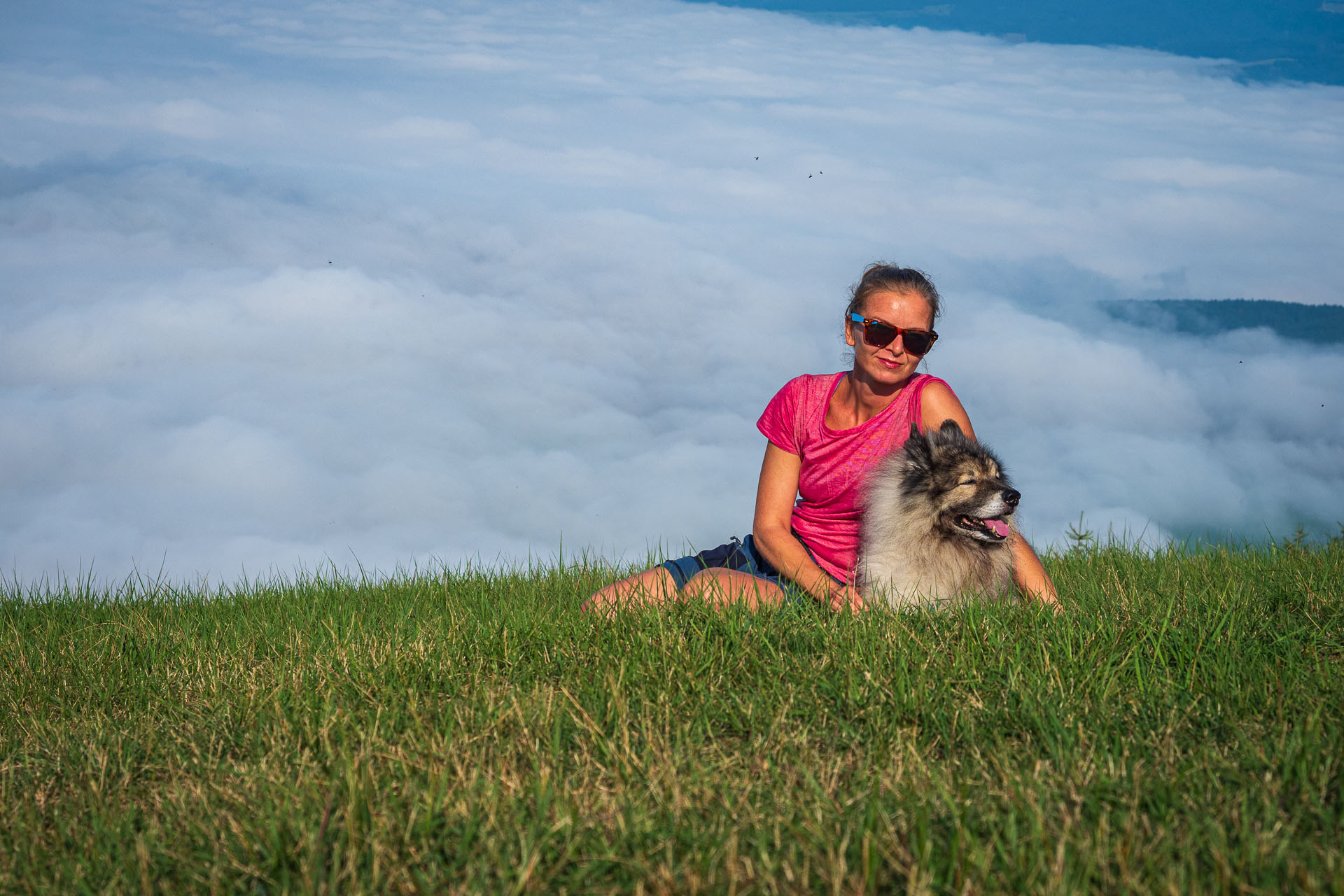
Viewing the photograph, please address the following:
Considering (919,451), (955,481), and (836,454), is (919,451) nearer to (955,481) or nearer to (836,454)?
(955,481)

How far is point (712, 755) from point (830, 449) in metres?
2.71

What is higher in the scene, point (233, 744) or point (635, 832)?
point (635, 832)

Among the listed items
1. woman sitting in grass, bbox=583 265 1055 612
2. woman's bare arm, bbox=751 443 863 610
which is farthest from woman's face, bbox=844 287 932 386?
woman's bare arm, bbox=751 443 863 610

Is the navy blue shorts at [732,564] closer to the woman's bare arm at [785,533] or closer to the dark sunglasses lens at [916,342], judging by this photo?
the woman's bare arm at [785,533]

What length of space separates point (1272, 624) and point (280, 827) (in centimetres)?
483

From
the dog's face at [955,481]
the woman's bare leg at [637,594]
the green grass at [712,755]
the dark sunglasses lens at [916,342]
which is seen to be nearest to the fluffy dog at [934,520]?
the dog's face at [955,481]

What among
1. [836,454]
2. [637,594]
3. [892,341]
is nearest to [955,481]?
[836,454]

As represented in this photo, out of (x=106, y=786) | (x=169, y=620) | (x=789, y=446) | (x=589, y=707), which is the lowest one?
(x=169, y=620)

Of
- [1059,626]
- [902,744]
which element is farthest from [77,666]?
[1059,626]

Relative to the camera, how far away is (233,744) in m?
4.18

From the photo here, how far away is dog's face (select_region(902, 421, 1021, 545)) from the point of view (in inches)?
209

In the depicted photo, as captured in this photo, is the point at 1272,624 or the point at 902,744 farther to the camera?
the point at 1272,624

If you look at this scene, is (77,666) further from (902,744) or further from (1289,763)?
(1289,763)

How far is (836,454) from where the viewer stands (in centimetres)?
591
